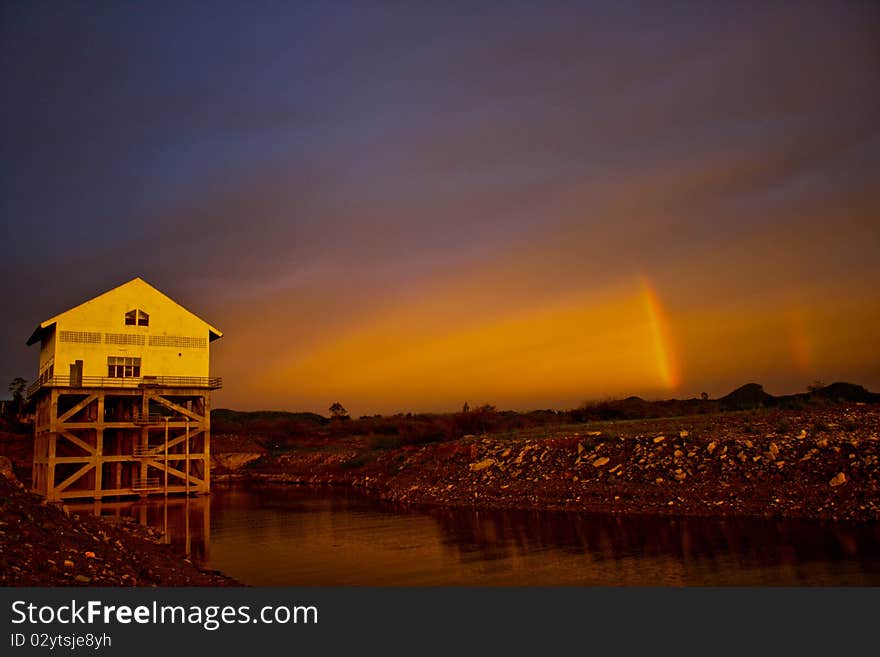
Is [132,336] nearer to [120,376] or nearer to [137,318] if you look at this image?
[137,318]

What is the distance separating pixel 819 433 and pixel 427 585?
1873 centimetres

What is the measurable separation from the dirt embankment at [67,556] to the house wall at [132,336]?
2737 cm

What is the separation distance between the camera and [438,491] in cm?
3503

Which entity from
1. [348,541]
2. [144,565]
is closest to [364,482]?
[348,541]

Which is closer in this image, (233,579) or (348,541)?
(233,579)

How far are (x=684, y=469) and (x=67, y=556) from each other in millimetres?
22330

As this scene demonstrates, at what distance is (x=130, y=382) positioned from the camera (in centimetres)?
4322

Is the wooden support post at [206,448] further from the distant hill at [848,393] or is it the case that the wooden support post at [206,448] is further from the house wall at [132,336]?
the distant hill at [848,393]

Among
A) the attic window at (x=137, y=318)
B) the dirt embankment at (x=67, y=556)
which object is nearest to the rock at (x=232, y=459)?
the attic window at (x=137, y=318)

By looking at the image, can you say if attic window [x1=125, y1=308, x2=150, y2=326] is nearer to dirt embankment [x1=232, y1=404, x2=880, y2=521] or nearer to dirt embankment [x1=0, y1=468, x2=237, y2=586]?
dirt embankment [x1=232, y1=404, x2=880, y2=521]

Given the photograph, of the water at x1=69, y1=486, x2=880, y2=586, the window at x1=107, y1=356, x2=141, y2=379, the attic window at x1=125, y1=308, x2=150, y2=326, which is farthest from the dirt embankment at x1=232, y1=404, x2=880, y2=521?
the attic window at x1=125, y1=308, x2=150, y2=326

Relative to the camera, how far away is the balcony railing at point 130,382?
41.8 meters

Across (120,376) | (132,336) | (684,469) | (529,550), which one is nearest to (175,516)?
(120,376)

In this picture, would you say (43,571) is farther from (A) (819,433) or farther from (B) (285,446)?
(B) (285,446)
